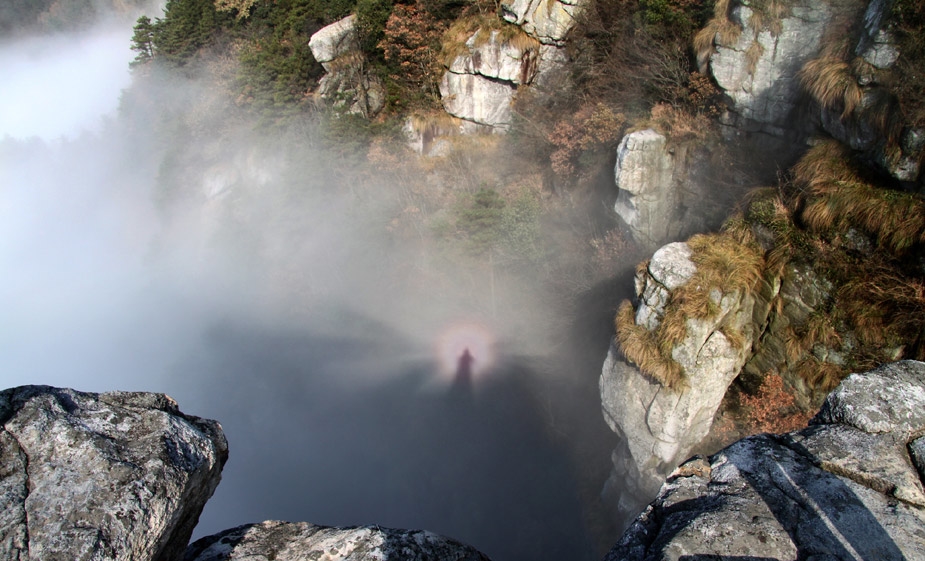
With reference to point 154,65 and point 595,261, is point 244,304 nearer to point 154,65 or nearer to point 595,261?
point 154,65

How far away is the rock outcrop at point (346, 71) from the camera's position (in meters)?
27.8

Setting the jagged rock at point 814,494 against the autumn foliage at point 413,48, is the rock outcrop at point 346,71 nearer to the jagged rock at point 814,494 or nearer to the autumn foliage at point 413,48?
the autumn foliage at point 413,48

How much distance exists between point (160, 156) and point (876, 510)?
54010 mm

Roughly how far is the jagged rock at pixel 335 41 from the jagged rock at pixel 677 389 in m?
23.3

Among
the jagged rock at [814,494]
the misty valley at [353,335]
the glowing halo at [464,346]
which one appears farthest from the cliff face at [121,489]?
the glowing halo at [464,346]

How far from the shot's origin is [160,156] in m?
45.3

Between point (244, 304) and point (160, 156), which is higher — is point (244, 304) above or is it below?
below

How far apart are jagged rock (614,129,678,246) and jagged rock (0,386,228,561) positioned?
15702 millimetres

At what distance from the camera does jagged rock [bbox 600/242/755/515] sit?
11688mm

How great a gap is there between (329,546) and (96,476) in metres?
2.07

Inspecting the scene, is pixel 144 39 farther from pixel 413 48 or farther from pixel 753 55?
pixel 753 55

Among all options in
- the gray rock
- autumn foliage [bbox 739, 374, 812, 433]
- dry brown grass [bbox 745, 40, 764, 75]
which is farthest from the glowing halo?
the gray rock

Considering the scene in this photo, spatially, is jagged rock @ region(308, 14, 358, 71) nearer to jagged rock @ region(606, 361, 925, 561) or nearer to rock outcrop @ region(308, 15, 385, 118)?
rock outcrop @ region(308, 15, 385, 118)

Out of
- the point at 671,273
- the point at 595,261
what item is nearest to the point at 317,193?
the point at 595,261
